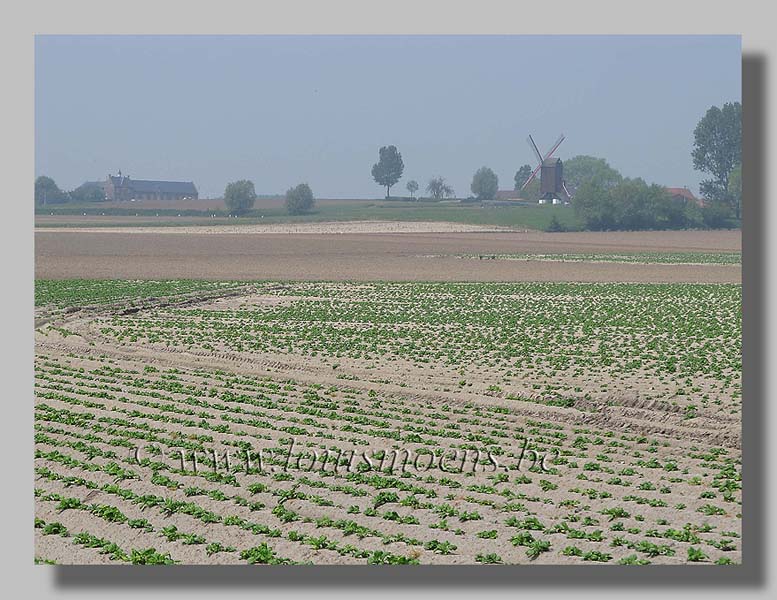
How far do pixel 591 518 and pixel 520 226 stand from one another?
129951 mm

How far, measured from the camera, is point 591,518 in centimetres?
1486

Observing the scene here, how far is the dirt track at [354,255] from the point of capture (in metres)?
65.6

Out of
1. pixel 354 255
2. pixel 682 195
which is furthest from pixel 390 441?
pixel 682 195

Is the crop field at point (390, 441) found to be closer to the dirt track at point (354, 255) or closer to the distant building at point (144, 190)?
the dirt track at point (354, 255)

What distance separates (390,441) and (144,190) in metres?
178

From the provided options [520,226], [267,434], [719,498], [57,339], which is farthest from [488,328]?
[520,226]

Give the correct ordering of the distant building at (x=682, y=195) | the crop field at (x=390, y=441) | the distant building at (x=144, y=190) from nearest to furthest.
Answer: the crop field at (x=390, y=441) → the distant building at (x=682, y=195) → the distant building at (x=144, y=190)

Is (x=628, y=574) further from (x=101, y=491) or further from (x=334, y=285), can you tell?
(x=334, y=285)

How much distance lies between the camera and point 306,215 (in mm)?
163500

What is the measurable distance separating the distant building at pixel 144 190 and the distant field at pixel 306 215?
396 centimetres

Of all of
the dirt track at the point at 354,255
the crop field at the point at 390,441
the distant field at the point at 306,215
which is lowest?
the crop field at the point at 390,441

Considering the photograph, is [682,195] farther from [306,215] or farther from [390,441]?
[390,441]

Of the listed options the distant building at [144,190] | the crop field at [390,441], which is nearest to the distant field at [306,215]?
the distant building at [144,190]

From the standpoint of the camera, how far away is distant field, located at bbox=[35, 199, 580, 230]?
147m
